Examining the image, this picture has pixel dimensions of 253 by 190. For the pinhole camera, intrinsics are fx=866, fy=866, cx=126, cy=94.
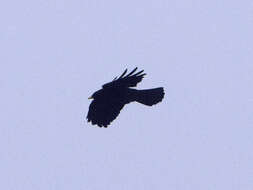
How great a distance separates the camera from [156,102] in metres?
21.3

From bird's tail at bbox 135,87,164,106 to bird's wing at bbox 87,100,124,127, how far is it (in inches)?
21.4

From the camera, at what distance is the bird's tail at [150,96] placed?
21342 mm

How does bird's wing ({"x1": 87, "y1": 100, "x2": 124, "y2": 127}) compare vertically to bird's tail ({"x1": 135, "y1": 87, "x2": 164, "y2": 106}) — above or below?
below

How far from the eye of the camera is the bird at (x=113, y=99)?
20.7 m

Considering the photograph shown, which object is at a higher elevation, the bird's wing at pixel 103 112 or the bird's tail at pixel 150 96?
the bird's tail at pixel 150 96

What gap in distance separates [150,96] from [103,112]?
1.27 meters

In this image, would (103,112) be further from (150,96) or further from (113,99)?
(150,96)

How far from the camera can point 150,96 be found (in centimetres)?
2141

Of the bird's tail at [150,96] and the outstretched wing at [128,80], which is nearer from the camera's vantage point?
the outstretched wing at [128,80]

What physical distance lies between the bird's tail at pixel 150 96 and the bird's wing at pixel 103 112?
1.78ft

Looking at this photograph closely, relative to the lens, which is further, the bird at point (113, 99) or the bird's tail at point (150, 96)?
the bird's tail at point (150, 96)

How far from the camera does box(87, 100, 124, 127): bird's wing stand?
20.9m

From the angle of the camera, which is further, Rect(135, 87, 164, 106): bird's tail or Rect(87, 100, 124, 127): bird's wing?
Rect(135, 87, 164, 106): bird's tail

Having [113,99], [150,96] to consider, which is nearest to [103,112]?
[113,99]
